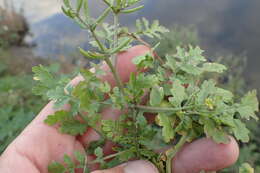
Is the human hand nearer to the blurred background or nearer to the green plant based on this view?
the green plant

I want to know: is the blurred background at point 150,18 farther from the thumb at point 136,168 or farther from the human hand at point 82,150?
the thumb at point 136,168

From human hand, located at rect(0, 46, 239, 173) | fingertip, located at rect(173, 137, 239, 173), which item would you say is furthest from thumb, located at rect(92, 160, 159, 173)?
fingertip, located at rect(173, 137, 239, 173)

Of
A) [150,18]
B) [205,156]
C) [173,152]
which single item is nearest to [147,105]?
[173,152]

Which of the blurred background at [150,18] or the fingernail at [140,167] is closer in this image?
the fingernail at [140,167]

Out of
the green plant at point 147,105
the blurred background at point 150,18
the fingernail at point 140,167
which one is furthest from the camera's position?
the blurred background at point 150,18

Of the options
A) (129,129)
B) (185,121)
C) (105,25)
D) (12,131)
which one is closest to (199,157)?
(185,121)

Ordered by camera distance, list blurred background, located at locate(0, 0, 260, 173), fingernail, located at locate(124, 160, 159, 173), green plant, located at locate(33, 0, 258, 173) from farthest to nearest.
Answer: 1. blurred background, located at locate(0, 0, 260, 173)
2. fingernail, located at locate(124, 160, 159, 173)
3. green plant, located at locate(33, 0, 258, 173)

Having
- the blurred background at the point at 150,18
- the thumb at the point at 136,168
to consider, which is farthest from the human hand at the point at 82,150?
the blurred background at the point at 150,18
